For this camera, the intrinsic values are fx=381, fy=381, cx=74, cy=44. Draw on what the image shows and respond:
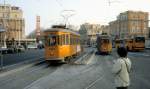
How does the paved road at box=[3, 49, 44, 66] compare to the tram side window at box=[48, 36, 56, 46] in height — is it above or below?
below

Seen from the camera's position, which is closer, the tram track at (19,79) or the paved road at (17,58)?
the tram track at (19,79)

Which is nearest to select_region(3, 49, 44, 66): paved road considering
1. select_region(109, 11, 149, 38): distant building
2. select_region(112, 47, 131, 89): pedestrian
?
select_region(112, 47, 131, 89): pedestrian

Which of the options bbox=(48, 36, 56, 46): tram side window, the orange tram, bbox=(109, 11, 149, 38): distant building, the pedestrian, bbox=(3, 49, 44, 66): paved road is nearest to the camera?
the pedestrian

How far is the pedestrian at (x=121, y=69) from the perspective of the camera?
877 cm

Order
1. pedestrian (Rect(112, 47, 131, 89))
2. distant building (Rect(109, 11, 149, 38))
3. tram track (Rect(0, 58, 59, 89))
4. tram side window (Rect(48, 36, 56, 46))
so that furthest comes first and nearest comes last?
distant building (Rect(109, 11, 149, 38)) < tram side window (Rect(48, 36, 56, 46)) < tram track (Rect(0, 58, 59, 89)) < pedestrian (Rect(112, 47, 131, 89))

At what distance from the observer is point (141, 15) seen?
17025 centimetres

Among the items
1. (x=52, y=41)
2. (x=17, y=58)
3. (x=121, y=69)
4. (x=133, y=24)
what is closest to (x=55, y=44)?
(x=52, y=41)

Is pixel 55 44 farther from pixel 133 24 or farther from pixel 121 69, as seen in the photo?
pixel 133 24

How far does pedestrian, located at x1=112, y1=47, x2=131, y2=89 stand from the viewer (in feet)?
28.8

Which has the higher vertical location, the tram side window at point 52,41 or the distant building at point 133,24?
the distant building at point 133,24

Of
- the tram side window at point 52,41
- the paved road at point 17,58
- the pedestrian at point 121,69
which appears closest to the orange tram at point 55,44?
the tram side window at point 52,41

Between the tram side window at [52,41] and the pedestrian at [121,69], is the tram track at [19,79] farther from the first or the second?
the pedestrian at [121,69]

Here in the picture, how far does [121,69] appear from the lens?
348 inches

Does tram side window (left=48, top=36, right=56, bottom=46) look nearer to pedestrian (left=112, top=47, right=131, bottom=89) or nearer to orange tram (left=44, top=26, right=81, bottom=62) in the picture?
orange tram (left=44, top=26, right=81, bottom=62)
